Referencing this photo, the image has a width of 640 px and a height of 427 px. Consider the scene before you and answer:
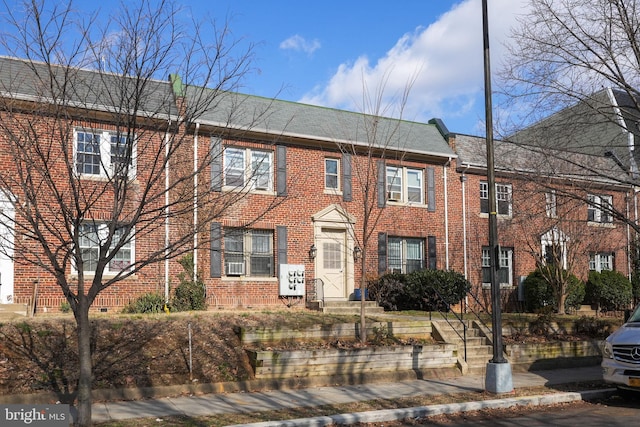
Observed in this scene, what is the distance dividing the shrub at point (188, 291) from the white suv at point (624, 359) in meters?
10.3

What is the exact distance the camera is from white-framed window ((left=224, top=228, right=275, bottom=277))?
18625 mm

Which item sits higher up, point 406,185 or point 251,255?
point 406,185

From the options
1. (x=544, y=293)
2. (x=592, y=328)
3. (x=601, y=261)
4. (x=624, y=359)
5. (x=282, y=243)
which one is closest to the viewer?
(x=624, y=359)

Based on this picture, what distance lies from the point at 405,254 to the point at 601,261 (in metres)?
10.5

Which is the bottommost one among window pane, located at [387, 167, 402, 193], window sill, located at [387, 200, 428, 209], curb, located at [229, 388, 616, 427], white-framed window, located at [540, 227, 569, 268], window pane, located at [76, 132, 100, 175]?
curb, located at [229, 388, 616, 427]

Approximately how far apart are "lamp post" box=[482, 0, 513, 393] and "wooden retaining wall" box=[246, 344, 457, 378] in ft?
5.94

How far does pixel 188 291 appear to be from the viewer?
55.7 feet

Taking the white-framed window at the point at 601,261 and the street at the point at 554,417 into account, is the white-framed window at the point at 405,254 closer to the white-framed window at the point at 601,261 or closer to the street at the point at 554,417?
the white-framed window at the point at 601,261

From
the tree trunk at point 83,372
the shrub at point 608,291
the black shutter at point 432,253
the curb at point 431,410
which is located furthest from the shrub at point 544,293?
the tree trunk at point 83,372

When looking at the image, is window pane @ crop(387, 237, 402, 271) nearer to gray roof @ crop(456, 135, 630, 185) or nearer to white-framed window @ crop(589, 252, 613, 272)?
gray roof @ crop(456, 135, 630, 185)

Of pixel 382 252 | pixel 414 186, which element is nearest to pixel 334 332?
pixel 382 252

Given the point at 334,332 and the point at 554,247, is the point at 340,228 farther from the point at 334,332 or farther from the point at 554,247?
the point at 334,332

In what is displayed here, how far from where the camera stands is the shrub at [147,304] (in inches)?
645

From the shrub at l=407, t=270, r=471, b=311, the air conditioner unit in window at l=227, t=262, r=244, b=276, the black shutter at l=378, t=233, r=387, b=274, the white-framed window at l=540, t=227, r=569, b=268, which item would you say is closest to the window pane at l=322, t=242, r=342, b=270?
the black shutter at l=378, t=233, r=387, b=274
